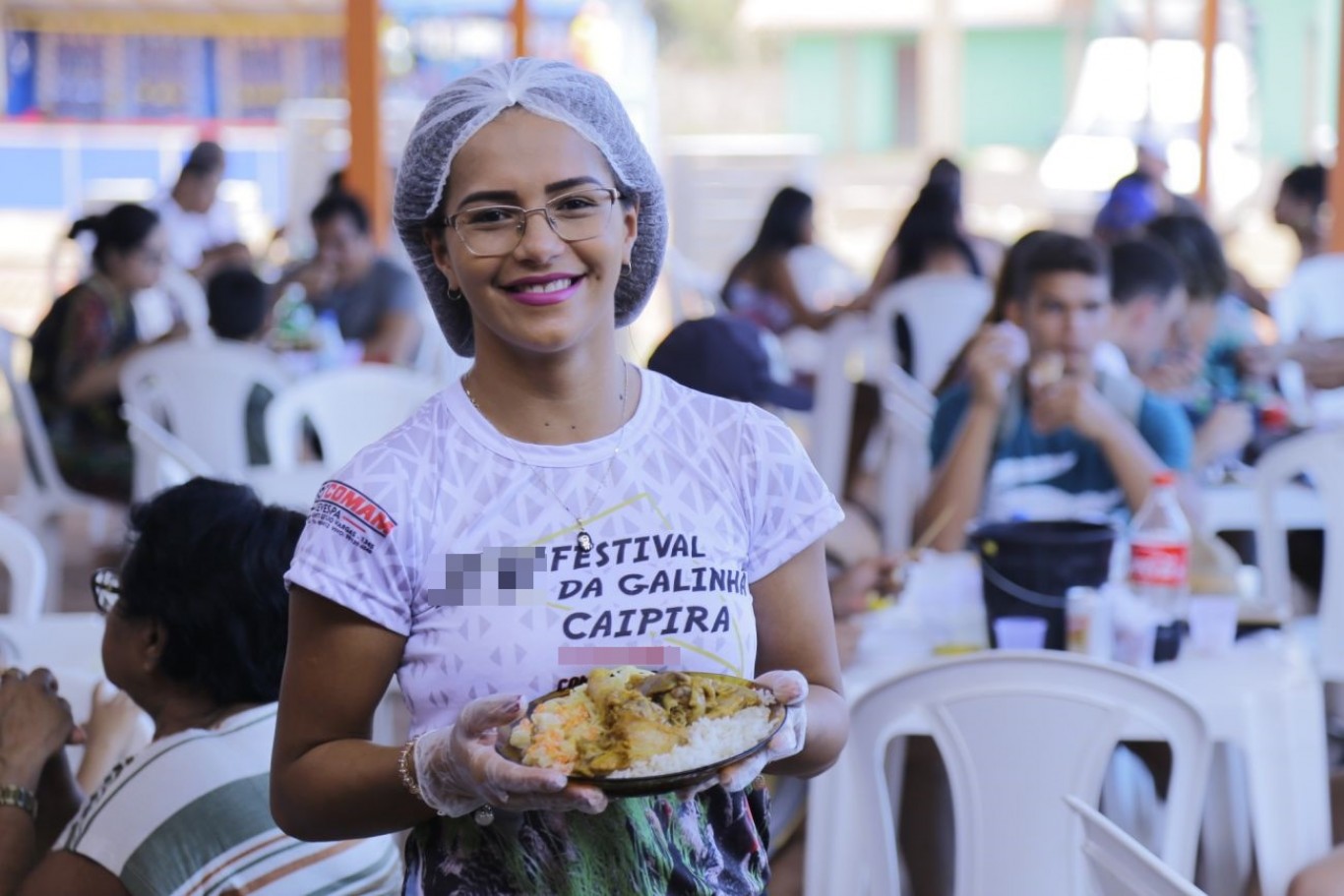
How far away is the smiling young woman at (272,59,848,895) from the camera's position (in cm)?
150

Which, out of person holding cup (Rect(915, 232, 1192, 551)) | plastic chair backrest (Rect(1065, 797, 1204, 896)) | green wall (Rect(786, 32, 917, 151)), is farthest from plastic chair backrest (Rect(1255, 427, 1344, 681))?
green wall (Rect(786, 32, 917, 151))

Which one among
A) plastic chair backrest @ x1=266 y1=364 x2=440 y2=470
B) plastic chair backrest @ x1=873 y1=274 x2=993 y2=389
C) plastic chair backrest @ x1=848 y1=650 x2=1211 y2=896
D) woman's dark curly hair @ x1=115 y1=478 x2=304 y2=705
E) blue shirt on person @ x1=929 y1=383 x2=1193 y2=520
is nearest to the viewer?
woman's dark curly hair @ x1=115 y1=478 x2=304 y2=705

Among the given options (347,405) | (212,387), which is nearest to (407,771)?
(347,405)

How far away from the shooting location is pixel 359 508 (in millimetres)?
1495

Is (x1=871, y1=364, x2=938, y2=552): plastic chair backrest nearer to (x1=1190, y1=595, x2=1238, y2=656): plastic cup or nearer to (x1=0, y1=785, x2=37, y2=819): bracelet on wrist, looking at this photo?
(x1=1190, y1=595, x2=1238, y2=656): plastic cup

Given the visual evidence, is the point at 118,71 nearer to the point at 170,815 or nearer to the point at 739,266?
the point at 739,266

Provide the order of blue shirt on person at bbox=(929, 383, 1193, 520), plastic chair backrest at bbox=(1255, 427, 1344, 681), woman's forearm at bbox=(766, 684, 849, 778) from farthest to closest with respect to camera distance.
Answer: plastic chair backrest at bbox=(1255, 427, 1344, 681), blue shirt on person at bbox=(929, 383, 1193, 520), woman's forearm at bbox=(766, 684, 849, 778)

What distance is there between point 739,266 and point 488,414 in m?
7.02

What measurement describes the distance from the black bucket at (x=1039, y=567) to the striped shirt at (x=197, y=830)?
1.36 metres

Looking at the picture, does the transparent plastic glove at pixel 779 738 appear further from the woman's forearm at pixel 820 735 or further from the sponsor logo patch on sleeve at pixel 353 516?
the sponsor logo patch on sleeve at pixel 353 516

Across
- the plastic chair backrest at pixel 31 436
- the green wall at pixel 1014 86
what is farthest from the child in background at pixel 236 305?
the green wall at pixel 1014 86

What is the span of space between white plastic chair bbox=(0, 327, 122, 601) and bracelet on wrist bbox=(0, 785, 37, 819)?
13.3 feet

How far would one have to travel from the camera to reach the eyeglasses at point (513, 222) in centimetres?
152

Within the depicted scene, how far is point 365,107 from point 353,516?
6.63 m
